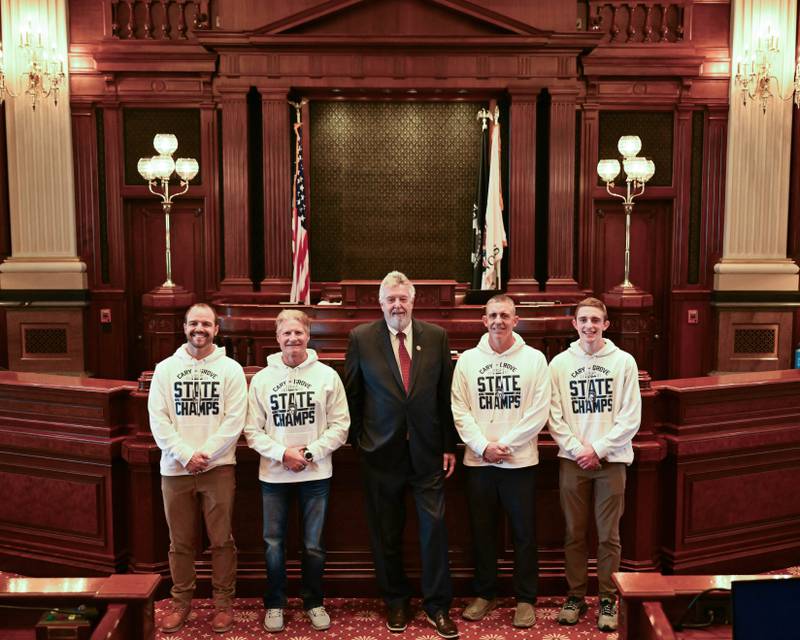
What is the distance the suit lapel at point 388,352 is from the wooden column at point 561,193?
6.37 meters

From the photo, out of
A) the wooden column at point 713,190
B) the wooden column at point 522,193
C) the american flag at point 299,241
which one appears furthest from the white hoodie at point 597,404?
the wooden column at point 713,190

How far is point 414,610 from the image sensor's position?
406 cm

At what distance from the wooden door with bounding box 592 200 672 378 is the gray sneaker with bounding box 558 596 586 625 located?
6782 millimetres

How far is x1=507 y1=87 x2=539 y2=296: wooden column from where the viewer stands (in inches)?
390

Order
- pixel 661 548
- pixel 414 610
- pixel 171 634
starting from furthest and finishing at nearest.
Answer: pixel 661 548 → pixel 414 610 → pixel 171 634

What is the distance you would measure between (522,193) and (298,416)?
6836 mm

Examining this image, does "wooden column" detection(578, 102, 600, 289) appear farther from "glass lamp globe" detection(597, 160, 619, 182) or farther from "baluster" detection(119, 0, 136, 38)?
"baluster" detection(119, 0, 136, 38)

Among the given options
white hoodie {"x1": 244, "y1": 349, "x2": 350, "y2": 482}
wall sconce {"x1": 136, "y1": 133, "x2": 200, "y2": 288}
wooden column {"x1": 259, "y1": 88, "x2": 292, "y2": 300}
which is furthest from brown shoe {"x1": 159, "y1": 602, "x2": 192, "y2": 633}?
wooden column {"x1": 259, "y1": 88, "x2": 292, "y2": 300}

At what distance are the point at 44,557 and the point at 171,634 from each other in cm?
113

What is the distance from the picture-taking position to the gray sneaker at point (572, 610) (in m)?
3.87

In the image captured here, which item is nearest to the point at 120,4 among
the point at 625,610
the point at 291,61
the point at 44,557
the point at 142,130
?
the point at 142,130

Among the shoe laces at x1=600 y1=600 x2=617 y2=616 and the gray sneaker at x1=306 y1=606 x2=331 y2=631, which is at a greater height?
the shoe laces at x1=600 y1=600 x2=617 y2=616

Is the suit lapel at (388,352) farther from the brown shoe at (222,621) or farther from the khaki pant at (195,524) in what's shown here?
the brown shoe at (222,621)

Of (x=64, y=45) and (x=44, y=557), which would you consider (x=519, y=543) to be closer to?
(x=44, y=557)
